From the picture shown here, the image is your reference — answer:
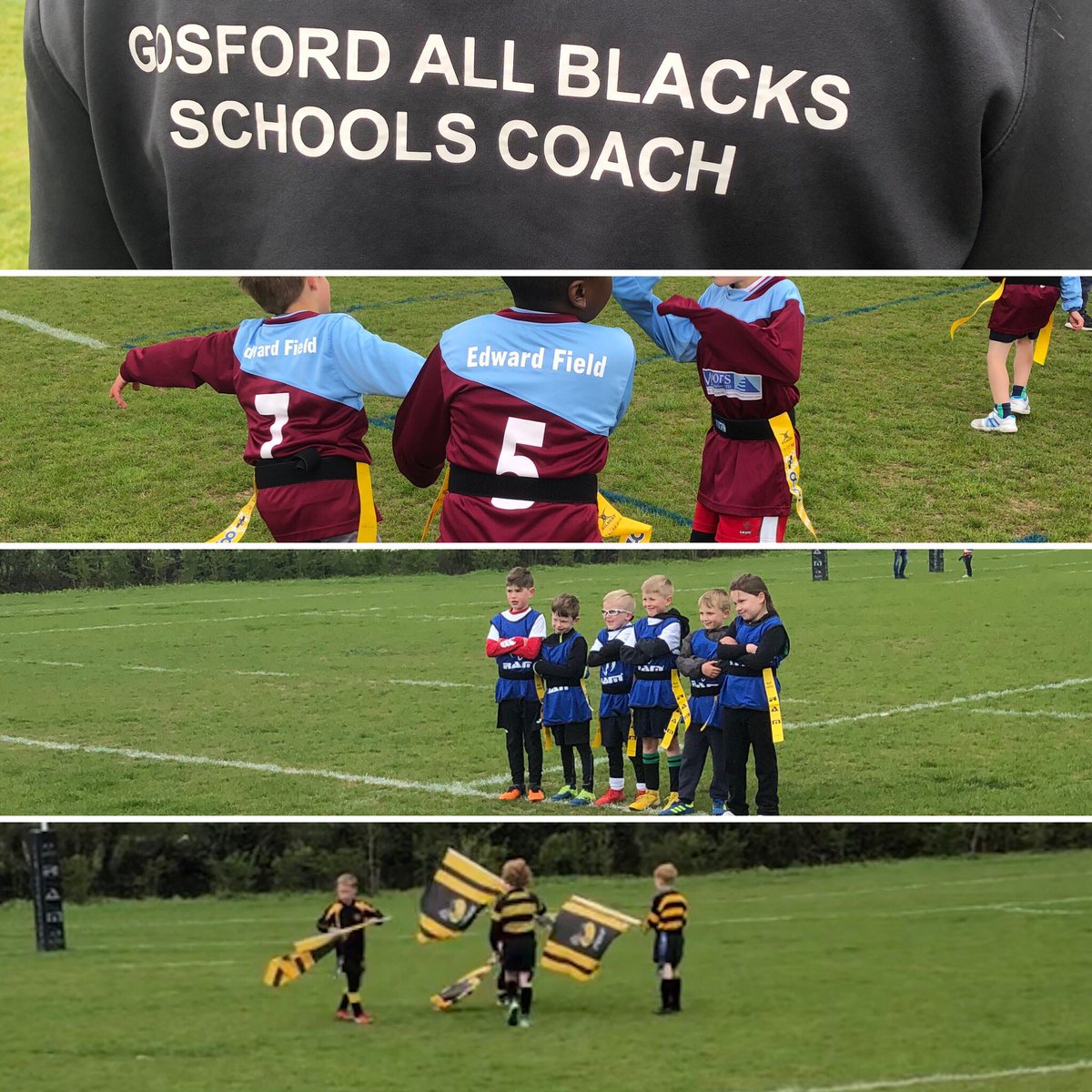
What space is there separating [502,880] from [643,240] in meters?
1.48

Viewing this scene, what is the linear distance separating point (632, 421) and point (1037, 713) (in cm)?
137

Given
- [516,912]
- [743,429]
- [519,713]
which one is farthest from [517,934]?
[743,429]

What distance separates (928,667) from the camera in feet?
12.3

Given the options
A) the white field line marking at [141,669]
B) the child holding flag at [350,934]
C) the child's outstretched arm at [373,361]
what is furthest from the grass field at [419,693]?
the child holding flag at [350,934]

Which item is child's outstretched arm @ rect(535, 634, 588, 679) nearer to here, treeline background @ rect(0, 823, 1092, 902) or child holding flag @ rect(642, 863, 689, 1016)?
treeline background @ rect(0, 823, 1092, 902)

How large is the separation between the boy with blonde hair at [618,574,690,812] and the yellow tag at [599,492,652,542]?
3.7 inches

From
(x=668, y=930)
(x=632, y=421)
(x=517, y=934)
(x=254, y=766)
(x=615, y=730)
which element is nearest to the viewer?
(x=632, y=421)

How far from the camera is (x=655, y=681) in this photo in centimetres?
245

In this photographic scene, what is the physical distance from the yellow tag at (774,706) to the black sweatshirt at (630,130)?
0.74 meters

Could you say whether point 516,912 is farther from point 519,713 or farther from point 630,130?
point 630,130

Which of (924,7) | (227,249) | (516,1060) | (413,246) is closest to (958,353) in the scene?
(924,7)

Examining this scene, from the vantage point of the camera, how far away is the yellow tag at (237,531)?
177 cm

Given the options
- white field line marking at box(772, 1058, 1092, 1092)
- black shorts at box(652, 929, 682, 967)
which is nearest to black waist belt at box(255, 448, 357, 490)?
black shorts at box(652, 929, 682, 967)

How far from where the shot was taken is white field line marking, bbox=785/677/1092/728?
249cm
